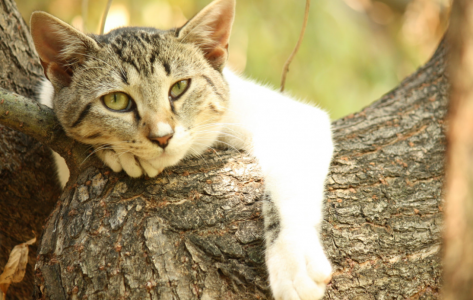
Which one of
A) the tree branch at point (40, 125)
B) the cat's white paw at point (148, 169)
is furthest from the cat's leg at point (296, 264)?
the tree branch at point (40, 125)

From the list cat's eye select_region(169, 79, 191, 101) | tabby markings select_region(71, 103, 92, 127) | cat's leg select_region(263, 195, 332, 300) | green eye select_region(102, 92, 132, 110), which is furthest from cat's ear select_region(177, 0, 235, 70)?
cat's leg select_region(263, 195, 332, 300)

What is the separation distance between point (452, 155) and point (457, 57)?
0.91ft

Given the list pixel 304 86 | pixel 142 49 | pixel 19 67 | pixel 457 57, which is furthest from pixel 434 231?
pixel 304 86

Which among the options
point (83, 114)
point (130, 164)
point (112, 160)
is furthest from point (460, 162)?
point (83, 114)

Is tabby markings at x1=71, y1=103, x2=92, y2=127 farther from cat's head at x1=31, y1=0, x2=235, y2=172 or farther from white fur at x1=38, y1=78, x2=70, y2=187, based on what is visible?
white fur at x1=38, y1=78, x2=70, y2=187

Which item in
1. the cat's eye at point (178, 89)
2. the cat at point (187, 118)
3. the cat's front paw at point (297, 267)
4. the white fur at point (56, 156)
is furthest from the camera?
the white fur at point (56, 156)

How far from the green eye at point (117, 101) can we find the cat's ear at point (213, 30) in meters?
0.67

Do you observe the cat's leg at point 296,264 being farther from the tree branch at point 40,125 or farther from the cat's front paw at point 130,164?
the tree branch at point 40,125

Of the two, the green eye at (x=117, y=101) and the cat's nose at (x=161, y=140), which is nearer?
the cat's nose at (x=161, y=140)

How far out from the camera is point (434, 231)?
2.24m

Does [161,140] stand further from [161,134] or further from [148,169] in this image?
[148,169]

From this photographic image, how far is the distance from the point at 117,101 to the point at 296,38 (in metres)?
4.15

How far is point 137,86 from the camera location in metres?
2.38

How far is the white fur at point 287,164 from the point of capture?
187cm
